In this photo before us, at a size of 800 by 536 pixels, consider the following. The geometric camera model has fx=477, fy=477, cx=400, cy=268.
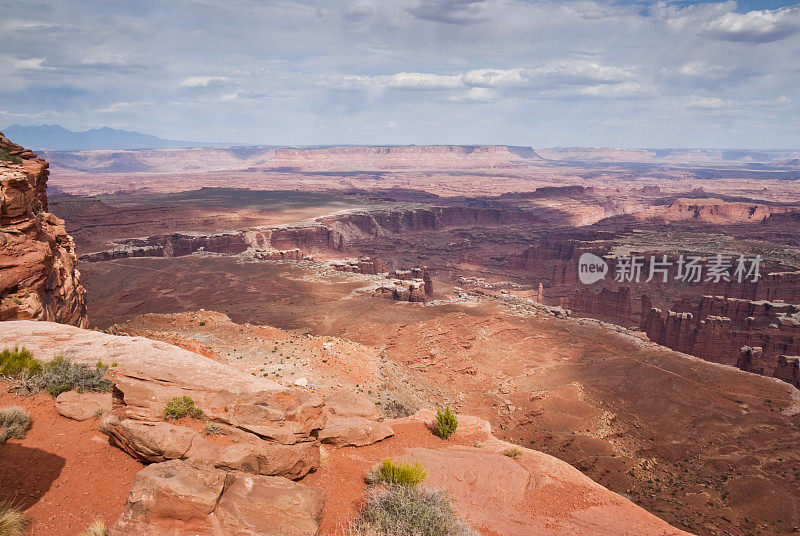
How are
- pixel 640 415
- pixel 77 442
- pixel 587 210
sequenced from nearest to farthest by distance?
pixel 77 442 → pixel 640 415 → pixel 587 210

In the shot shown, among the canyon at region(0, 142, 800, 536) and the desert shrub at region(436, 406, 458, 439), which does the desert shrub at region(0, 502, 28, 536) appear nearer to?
the canyon at region(0, 142, 800, 536)

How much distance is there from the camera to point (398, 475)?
7.84m

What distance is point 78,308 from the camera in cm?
1830

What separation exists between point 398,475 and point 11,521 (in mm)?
5013

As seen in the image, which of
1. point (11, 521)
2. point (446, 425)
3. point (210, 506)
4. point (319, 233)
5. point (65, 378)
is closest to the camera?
point (11, 521)

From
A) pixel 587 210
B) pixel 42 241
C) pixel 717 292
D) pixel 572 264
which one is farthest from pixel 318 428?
pixel 587 210

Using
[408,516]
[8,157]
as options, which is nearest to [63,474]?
[408,516]

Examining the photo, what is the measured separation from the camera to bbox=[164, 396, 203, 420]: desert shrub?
25.6 ft

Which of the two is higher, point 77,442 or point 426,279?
point 77,442

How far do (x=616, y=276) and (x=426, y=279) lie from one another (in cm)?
2359

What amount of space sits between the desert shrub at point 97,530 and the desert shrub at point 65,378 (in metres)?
3.78

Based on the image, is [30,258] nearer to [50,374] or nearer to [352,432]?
[50,374]

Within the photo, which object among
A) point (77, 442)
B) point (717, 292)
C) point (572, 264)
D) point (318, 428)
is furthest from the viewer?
point (572, 264)

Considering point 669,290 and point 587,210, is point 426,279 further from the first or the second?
point 587,210
